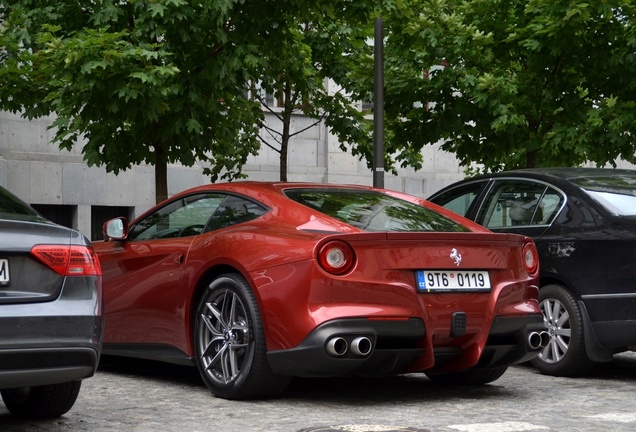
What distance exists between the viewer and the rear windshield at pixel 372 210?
7.76 meters

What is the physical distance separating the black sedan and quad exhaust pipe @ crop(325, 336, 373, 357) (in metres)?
2.41

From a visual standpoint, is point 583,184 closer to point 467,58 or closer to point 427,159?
point 467,58

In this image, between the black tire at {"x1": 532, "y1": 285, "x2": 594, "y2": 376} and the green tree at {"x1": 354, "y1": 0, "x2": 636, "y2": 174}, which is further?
the green tree at {"x1": 354, "y1": 0, "x2": 636, "y2": 174}

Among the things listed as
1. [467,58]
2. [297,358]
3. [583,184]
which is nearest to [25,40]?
[467,58]

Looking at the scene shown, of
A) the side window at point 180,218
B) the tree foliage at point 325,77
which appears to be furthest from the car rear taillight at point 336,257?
the tree foliage at point 325,77

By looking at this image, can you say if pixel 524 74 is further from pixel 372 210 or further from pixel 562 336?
pixel 372 210

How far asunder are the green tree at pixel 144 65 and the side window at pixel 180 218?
12.2 feet

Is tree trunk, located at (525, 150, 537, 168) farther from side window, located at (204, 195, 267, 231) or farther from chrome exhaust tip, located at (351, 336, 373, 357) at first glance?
chrome exhaust tip, located at (351, 336, 373, 357)

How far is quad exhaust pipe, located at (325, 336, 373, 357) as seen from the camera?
711 cm

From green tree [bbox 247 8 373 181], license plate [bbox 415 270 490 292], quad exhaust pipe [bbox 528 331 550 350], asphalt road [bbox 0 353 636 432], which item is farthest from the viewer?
green tree [bbox 247 8 373 181]

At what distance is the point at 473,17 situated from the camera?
1798cm

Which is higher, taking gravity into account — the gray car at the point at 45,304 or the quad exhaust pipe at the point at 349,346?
the gray car at the point at 45,304

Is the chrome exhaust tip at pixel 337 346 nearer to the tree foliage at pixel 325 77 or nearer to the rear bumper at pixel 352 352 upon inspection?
the rear bumper at pixel 352 352

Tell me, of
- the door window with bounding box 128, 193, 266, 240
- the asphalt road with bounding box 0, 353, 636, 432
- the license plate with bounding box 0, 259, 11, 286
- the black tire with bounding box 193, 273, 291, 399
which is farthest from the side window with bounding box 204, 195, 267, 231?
the license plate with bounding box 0, 259, 11, 286
